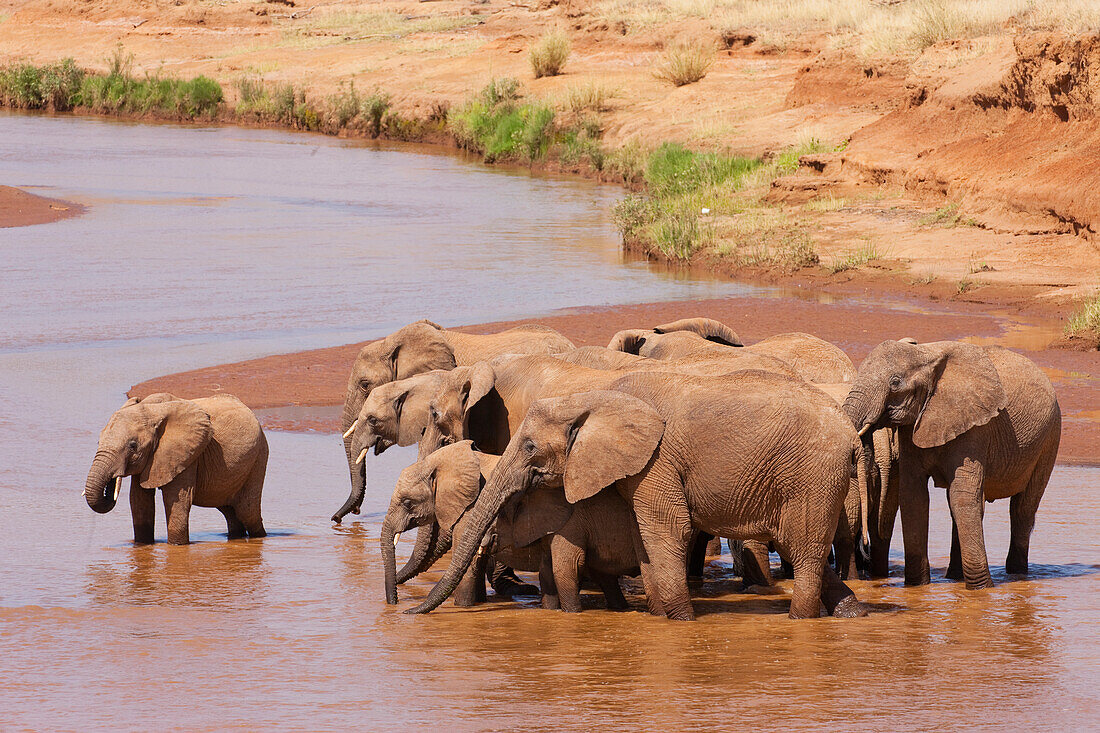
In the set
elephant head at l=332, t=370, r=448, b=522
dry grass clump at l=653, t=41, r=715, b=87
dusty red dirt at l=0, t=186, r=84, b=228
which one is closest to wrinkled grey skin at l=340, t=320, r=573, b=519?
elephant head at l=332, t=370, r=448, b=522

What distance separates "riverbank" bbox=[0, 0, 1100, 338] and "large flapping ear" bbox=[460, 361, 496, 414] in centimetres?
1171

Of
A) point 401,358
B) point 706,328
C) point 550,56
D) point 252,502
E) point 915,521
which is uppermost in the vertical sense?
point 550,56

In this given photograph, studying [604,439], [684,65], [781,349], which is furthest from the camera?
[684,65]

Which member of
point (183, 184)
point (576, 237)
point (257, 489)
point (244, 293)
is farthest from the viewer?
point (183, 184)

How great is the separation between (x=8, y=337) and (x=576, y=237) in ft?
38.2

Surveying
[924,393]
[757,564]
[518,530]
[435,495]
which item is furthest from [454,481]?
[924,393]

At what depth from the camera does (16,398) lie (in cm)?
1430

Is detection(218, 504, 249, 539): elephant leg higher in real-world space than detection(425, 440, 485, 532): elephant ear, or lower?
lower

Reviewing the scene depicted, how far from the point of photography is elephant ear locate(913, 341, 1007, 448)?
8.05m

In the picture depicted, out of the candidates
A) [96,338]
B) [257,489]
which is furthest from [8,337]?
[257,489]

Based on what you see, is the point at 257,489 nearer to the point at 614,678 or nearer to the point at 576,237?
the point at 614,678

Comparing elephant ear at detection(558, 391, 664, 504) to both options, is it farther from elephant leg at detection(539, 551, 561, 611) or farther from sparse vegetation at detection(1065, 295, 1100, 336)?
sparse vegetation at detection(1065, 295, 1100, 336)

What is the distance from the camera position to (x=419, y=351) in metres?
10.5

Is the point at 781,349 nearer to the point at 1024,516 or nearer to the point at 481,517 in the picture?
the point at 1024,516
